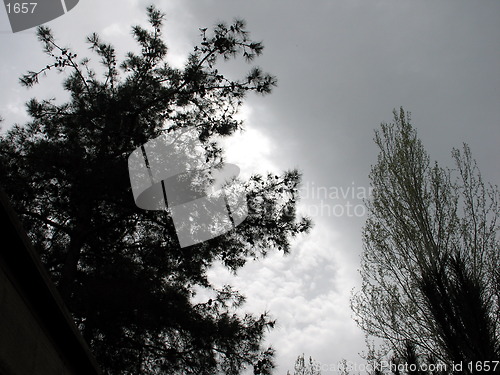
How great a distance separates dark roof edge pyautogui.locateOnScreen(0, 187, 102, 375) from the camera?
7.02ft

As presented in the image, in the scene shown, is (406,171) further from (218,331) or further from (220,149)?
(218,331)

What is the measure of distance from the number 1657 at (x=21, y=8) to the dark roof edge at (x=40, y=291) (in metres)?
4.58

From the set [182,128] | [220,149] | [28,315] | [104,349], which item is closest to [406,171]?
[220,149]

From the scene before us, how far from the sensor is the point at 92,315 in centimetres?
521

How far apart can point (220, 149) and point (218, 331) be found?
3411 millimetres

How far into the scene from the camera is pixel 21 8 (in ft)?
17.7
